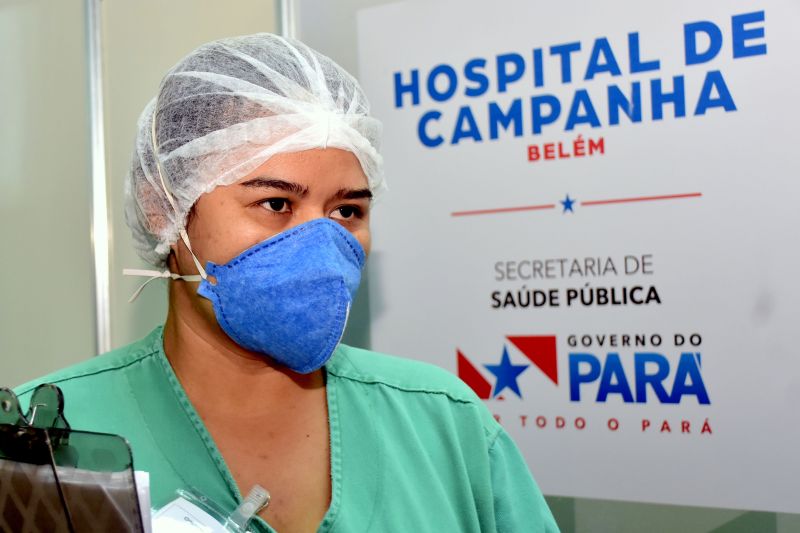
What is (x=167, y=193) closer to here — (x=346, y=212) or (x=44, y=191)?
(x=346, y=212)

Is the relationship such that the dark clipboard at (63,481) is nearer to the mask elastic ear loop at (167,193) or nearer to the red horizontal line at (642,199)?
the mask elastic ear loop at (167,193)

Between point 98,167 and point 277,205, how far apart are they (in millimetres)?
1485

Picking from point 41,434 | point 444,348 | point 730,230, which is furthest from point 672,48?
point 41,434

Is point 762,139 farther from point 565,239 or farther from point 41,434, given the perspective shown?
point 41,434

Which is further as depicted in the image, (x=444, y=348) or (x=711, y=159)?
(x=444, y=348)

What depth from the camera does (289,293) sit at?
114 centimetres

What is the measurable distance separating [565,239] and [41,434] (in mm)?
1378

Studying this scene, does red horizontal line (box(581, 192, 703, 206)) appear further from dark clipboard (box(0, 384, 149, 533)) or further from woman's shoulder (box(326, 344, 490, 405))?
dark clipboard (box(0, 384, 149, 533))

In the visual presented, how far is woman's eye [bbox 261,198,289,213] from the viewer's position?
1132 millimetres

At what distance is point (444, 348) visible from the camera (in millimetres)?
2035

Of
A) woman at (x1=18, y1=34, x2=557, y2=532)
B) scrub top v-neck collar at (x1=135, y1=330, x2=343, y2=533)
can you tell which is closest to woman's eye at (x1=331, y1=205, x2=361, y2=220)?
woman at (x1=18, y1=34, x2=557, y2=532)

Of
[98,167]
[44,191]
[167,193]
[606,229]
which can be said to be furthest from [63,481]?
[44,191]

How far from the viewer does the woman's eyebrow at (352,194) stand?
1156 millimetres

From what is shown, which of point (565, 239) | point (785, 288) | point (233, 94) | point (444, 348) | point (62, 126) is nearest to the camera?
point (233, 94)
